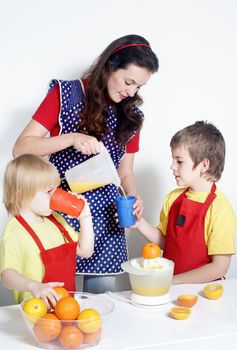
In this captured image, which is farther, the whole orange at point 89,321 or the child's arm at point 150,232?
the child's arm at point 150,232

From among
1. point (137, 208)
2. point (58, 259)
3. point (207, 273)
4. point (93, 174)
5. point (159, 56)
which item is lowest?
point (207, 273)

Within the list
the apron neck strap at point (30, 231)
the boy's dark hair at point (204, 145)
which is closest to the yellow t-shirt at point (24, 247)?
the apron neck strap at point (30, 231)

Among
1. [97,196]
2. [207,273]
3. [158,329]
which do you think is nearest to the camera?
[158,329]

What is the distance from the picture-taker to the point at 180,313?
1.34 metres

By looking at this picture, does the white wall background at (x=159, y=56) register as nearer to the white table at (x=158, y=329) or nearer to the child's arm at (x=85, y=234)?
the child's arm at (x=85, y=234)

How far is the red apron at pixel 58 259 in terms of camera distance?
1.58 meters

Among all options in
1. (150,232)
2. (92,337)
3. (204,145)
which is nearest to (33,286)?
(92,337)

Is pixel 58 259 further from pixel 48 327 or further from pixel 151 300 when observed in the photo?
pixel 48 327

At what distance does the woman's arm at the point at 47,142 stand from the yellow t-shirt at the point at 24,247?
0.80 ft

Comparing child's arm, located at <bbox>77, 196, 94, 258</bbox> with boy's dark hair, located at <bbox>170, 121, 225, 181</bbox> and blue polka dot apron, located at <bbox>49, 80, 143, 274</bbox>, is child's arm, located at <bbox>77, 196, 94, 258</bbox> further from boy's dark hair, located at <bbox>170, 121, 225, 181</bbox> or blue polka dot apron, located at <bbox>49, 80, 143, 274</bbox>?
boy's dark hair, located at <bbox>170, 121, 225, 181</bbox>

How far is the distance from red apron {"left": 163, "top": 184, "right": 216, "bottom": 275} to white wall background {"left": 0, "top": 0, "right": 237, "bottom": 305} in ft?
2.18

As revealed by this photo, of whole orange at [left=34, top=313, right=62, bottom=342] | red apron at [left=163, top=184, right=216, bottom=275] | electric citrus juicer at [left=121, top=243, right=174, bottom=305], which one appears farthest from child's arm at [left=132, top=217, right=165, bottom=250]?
whole orange at [left=34, top=313, right=62, bottom=342]

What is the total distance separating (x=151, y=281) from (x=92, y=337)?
294 millimetres

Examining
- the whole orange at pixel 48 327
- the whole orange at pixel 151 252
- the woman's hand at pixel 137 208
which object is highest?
the woman's hand at pixel 137 208
